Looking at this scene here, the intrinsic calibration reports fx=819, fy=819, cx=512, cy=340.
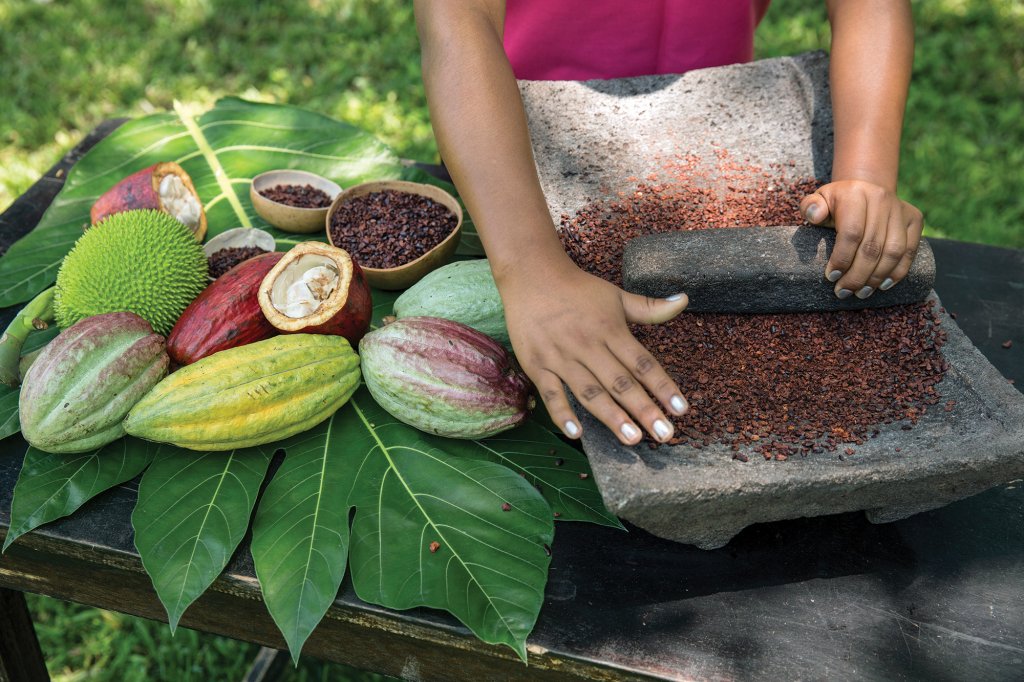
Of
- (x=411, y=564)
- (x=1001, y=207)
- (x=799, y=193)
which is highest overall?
(x=799, y=193)

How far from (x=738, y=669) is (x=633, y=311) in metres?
0.69

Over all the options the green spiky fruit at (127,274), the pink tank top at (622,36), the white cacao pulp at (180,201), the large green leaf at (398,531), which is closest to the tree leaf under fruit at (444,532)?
the large green leaf at (398,531)

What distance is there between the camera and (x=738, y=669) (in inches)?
58.3

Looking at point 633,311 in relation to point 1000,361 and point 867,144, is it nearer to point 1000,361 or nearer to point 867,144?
point 867,144

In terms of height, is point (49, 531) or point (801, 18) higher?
point (49, 531)

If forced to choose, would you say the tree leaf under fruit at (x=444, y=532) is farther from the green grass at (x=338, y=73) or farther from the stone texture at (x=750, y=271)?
the green grass at (x=338, y=73)

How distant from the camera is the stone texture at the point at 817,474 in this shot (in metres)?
1.42

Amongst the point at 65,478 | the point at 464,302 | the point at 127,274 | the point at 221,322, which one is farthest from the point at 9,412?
the point at 464,302

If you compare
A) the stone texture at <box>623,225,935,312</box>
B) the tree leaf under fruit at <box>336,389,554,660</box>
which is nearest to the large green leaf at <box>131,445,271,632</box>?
the tree leaf under fruit at <box>336,389,554,660</box>

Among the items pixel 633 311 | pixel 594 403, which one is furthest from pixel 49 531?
pixel 633 311

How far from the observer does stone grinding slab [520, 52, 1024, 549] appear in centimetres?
A: 144

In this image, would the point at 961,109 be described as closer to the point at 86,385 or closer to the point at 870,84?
the point at 870,84

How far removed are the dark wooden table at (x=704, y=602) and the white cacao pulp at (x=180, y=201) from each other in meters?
0.69

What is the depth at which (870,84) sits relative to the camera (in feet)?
6.59
